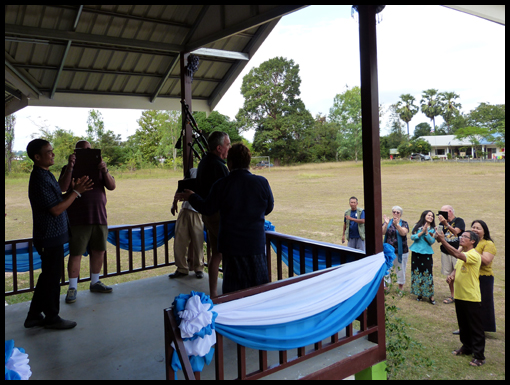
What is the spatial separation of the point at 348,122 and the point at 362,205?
9.49 m

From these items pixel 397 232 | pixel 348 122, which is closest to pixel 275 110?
pixel 348 122

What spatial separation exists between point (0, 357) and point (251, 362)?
1.43m

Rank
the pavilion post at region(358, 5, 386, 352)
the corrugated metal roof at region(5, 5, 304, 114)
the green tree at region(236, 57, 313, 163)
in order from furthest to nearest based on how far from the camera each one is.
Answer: the green tree at region(236, 57, 313, 163) → the corrugated metal roof at region(5, 5, 304, 114) → the pavilion post at region(358, 5, 386, 352)

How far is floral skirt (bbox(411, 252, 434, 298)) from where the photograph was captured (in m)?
5.71

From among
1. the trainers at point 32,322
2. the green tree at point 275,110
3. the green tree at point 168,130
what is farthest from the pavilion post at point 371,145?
the green tree at point 275,110

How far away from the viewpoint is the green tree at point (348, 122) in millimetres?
28453

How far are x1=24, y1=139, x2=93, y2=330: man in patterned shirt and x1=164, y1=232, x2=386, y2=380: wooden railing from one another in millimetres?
1311

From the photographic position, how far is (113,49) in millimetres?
4551

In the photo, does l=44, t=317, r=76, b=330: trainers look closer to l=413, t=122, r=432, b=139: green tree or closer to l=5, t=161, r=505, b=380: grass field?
l=5, t=161, r=505, b=380: grass field

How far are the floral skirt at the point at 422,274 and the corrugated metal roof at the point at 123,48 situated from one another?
12.3 feet

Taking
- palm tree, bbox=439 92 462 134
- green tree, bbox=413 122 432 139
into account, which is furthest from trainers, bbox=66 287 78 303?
palm tree, bbox=439 92 462 134

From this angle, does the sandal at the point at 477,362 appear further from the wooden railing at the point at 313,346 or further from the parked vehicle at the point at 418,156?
the parked vehicle at the point at 418,156

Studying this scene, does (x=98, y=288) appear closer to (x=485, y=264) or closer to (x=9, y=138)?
(x=485, y=264)

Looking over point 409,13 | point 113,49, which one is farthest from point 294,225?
point 409,13
